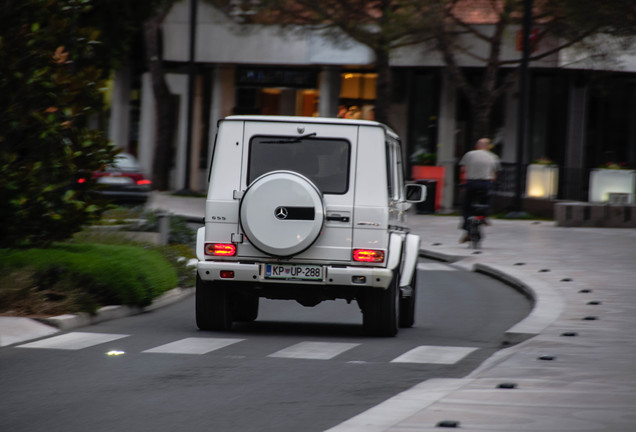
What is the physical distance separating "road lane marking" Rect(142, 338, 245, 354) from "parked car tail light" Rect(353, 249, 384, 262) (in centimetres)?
135

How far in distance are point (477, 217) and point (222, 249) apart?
11.7 m

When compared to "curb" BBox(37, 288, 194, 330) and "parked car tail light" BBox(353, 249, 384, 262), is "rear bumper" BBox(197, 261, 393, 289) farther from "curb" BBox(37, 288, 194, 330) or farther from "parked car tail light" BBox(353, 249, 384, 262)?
"curb" BBox(37, 288, 194, 330)

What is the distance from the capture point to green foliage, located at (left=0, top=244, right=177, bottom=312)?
1327cm

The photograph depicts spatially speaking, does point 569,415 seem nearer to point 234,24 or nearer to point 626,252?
point 626,252

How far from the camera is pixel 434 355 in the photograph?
1106 centimetres

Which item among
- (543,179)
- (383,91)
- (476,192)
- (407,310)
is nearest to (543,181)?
(543,179)

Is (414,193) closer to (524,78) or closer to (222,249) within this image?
(222,249)

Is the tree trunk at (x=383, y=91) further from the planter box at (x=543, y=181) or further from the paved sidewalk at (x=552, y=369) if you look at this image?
the paved sidewalk at (x=552, y=369)

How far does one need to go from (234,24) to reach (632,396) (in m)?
33.5

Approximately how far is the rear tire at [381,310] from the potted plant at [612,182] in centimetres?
1859

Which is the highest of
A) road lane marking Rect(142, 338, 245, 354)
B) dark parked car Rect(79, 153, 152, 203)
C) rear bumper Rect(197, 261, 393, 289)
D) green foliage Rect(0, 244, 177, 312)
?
dark parked car Rect(79, 153, 152, 203)

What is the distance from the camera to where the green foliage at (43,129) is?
13578 mm

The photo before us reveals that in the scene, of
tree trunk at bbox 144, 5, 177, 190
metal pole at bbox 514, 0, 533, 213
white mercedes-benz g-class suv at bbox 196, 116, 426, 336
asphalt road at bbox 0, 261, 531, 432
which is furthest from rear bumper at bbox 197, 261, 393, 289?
tree trunk at bbox 144, 5, 177, 190

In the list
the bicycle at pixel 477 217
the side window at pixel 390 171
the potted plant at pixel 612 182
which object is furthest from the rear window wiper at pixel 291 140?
the potted plant at pixel 612 182
